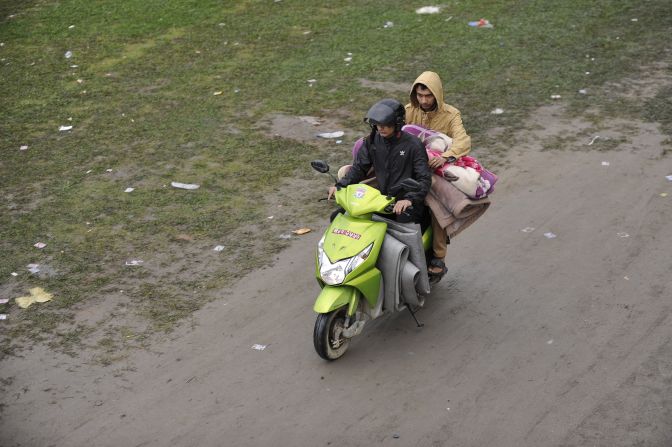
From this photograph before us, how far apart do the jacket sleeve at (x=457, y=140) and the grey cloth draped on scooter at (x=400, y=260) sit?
0.62m

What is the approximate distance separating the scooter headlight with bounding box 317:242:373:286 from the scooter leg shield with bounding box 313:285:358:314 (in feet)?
0.22

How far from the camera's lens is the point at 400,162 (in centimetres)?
570

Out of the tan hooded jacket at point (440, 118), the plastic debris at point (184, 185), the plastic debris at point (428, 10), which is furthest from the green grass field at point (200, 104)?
the tan hooded jacket at point (440, 118)

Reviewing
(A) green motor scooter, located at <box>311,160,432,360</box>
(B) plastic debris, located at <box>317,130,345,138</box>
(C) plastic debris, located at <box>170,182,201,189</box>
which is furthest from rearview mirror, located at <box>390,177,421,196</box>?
(B) plastic debris, located at <box>317,130,345,138</box>

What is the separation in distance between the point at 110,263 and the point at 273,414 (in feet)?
8.13

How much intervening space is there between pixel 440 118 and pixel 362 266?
1.44 meters

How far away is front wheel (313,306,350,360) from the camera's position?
535 centimetres

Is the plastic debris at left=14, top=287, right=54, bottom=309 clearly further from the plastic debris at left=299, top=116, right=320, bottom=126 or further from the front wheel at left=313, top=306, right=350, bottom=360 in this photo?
the plastic debris at left=299, top=116, right=320, bottom=126

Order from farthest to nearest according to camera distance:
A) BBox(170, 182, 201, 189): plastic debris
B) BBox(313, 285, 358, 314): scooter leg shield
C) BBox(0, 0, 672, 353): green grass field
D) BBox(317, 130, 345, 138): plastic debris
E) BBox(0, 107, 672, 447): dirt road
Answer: BBox(317, 130, 345, 138): plastic debris, BBox(170, 182, 201, 189): plastic debris, BBox(0, 0, 672, 353): green grass field, BBox(313, 285, 358, 314): scooter leg shield, BBox(0, 107, 672, 447): dirt road

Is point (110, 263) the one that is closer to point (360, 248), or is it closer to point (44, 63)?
point (360, 248)

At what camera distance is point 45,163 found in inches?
346

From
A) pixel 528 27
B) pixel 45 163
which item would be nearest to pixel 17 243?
pixel 45 163

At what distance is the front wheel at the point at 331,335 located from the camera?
5.35 metres

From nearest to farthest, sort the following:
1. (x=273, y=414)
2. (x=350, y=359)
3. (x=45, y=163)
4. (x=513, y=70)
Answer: (x=273, y=414) → (x=350, y=359) → (x=45, y=163) → (x=513, y=70)
